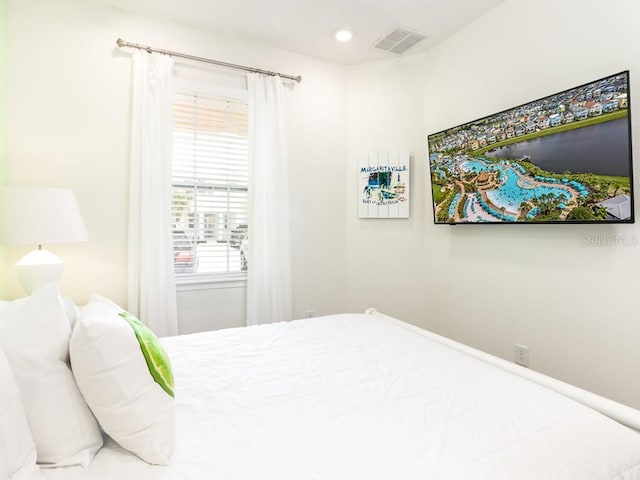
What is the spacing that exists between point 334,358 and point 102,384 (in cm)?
95

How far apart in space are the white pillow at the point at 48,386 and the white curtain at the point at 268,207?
2.00 metres

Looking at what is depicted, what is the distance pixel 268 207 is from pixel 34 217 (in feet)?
5.08

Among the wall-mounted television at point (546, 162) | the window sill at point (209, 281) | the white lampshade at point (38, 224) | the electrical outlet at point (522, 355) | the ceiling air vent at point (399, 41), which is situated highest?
the ceiling air vent at point (399, 41)

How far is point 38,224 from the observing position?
1.90 metres

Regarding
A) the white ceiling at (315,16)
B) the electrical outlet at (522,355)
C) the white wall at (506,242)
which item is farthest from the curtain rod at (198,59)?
the electrical outlet at (522,355)

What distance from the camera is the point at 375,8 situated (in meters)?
2.57

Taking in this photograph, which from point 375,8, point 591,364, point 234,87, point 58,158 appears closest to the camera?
point 591,364

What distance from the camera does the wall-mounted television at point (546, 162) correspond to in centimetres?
174

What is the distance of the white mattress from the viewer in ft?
2.85

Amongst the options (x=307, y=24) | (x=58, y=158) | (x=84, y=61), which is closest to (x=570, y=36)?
(x=307, y=24)

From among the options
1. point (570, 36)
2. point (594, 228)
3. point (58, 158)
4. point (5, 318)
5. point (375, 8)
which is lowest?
point (5, 318)

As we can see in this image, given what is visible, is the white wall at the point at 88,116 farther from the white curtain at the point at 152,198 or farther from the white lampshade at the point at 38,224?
the white lampshade at the point at 38,224

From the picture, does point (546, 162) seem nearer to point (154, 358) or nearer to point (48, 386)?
point (154, 358)

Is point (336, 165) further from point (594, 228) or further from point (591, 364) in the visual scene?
point (591, 364)
